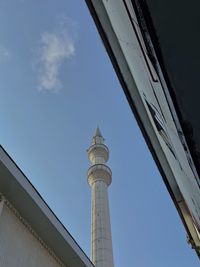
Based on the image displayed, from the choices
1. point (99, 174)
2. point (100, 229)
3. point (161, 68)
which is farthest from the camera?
point (99, 174)

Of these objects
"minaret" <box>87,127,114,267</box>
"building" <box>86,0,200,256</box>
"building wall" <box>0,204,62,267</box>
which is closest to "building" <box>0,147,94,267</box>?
"building wall" <box>0,204,62,267</box>

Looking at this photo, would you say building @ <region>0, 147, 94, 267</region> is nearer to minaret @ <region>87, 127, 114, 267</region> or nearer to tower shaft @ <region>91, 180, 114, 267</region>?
tower shaft @ <region>91, 180, 114, 267</region>

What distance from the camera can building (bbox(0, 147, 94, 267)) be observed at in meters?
6.11

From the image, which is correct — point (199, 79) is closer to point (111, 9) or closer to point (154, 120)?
point (111, 9)

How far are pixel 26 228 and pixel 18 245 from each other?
47cm

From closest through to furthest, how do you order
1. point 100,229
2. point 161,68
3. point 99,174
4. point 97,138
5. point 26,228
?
1. point 161,68
2. point 26,228
3. point 100,229
4. point 99,174
5. point 97,138

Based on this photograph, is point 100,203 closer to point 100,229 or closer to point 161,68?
point 100,229

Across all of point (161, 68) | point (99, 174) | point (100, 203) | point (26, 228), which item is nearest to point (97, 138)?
point (99, 174)

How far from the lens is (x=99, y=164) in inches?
Answer: 1090

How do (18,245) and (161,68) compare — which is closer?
(161,68)

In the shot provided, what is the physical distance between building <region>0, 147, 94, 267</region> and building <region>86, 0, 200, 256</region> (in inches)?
112

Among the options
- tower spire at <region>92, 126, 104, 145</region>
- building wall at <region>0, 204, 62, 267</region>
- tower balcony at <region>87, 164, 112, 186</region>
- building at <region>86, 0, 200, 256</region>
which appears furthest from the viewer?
tower spire at <region>92, 126, 104, 145</region>

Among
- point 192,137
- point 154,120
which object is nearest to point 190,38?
point 192,137

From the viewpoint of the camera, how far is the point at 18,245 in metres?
6.45
